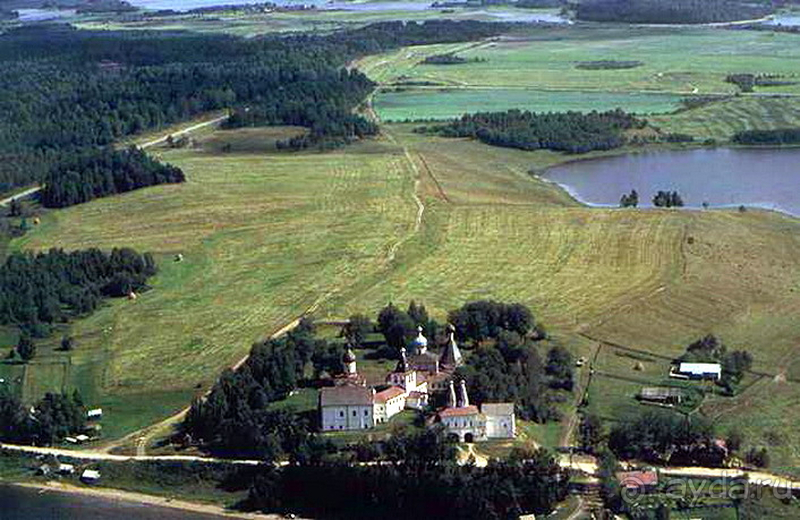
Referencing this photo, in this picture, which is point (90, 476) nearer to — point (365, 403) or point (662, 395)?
point (365, 403)

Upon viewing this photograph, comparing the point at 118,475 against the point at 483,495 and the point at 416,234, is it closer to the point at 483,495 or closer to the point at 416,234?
the point at 483,495

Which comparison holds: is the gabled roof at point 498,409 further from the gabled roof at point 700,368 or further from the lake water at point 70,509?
the lake water at point 70,509

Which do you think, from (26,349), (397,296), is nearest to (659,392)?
(397,296)

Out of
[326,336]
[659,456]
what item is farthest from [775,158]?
[659,456]

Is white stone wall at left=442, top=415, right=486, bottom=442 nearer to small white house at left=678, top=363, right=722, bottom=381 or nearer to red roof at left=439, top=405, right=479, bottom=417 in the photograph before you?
red roof at left=439, top=405, right=479, bottom=417

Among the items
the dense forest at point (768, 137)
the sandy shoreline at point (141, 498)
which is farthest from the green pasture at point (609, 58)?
the sandy shoreline at point (141, 498)
